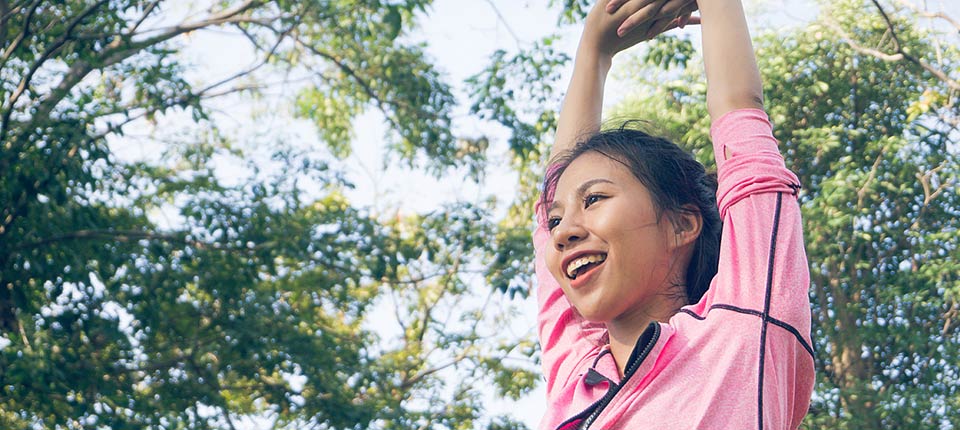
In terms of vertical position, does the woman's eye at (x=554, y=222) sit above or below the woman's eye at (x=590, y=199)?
above

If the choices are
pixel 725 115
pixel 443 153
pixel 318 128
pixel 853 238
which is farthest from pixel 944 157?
pixel 725 115

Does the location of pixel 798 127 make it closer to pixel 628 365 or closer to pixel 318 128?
pixel 318 128

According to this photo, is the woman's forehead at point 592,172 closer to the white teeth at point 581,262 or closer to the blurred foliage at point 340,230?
the white teeth at point 581,262

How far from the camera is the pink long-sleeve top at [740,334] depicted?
1157 mm

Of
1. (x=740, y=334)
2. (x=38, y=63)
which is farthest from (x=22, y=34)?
(x=740, y=334)

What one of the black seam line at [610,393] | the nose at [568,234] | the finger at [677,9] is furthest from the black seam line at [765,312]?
the finger at [677,9]

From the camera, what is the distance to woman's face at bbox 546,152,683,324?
1.31m

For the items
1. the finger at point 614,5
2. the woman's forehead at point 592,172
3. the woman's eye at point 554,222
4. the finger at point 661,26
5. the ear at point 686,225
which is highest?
the finger at point 614,5

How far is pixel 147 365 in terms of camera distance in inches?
268

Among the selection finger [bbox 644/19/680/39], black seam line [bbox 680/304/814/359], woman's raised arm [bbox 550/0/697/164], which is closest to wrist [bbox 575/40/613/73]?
woman's raised arm [bbox 550/0/697/164]

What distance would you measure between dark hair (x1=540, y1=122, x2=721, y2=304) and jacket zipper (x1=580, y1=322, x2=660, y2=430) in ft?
0.62

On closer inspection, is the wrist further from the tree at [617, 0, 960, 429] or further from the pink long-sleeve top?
the tree at [617, 0, 960, 429]

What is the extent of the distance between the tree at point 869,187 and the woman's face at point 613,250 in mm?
5733

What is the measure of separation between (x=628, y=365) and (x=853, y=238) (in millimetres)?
6616
